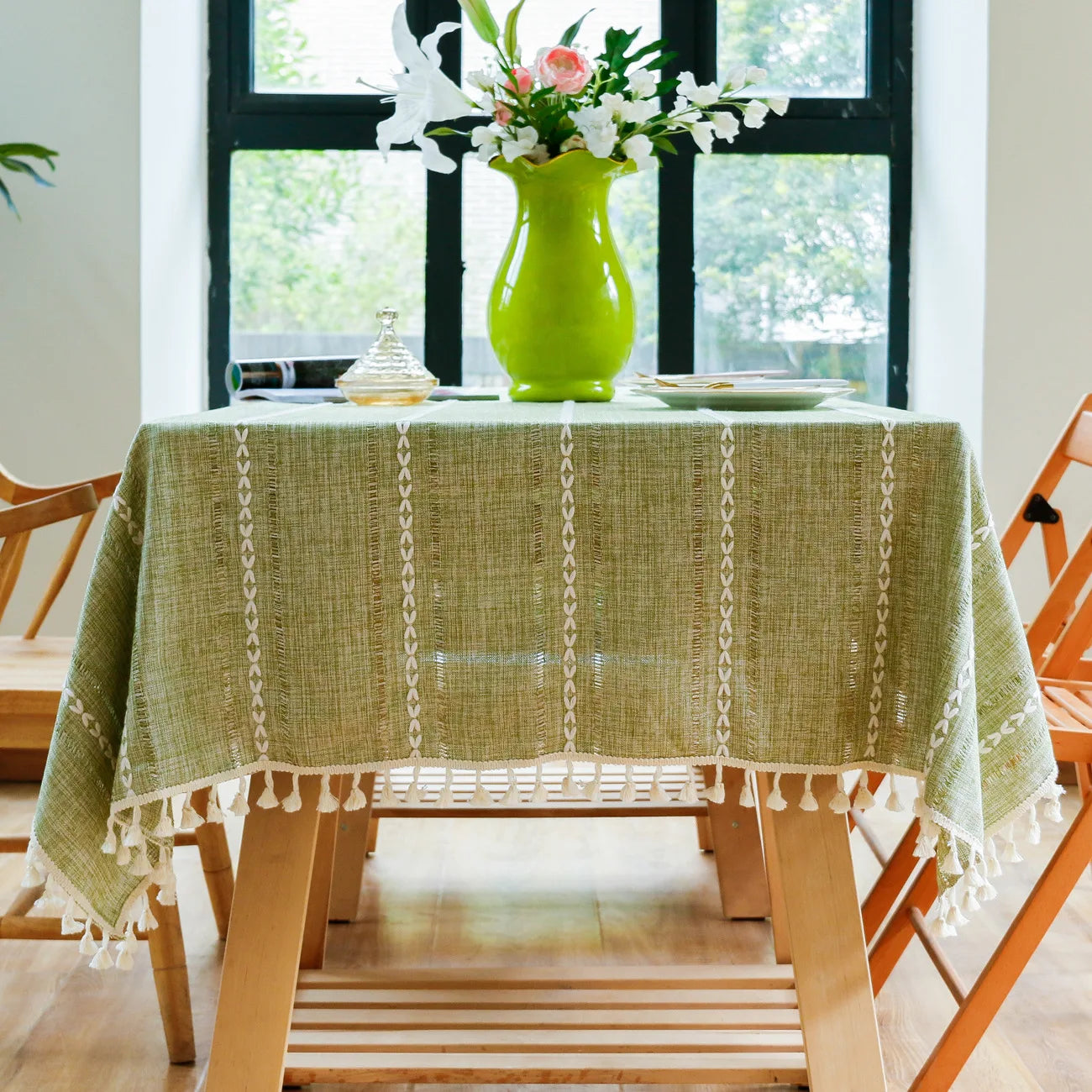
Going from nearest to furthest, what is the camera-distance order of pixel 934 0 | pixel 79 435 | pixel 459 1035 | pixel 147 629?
1. pixel 147 629
2. pixel 459 1035
3. pixel 79 435
4. pixel 934 0

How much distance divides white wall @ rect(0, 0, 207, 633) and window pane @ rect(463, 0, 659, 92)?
2.35 feet

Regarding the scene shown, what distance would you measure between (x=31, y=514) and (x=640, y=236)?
192 centimetres

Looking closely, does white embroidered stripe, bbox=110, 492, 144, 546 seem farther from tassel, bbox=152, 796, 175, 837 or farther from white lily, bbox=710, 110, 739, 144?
white lily, bbox=710, 110, 739, 144

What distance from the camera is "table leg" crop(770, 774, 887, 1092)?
43.2 inches

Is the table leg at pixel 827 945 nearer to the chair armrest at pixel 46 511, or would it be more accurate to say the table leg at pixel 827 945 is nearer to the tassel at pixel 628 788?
the tassel at pixel 628 788

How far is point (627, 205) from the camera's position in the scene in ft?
9.82

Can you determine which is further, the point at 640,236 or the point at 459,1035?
the point at 640,236

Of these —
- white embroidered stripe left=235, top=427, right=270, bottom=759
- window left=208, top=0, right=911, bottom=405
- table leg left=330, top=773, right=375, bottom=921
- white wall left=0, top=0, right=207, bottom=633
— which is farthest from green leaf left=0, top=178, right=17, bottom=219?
white embroidered stripe left=235, top=427, right=270, bottom=759

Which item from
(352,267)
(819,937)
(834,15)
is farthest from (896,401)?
(819,937)

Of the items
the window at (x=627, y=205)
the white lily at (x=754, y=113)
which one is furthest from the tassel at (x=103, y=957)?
the window at (x=627, y=205)

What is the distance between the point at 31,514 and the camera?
4.74 ft

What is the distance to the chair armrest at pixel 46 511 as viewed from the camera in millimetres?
1435

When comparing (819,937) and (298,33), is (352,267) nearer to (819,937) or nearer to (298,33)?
(298,33)

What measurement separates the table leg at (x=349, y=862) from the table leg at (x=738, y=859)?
0.55 meters
